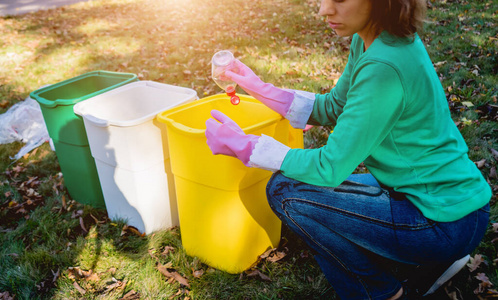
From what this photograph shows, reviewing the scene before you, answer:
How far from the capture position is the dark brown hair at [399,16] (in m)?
1.34

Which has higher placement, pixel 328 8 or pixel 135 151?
pixel 328 8

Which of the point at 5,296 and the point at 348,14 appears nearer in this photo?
the point at 348,14

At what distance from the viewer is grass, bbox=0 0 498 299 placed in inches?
85.4

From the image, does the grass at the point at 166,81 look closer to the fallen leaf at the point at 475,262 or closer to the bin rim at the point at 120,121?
the fallen leaf at the point at 475,262

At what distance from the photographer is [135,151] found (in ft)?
7.29

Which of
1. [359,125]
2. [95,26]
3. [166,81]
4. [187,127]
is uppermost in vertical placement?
[359,125]

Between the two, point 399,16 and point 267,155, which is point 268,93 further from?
point 399,16

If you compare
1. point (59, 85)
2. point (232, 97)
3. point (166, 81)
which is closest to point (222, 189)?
point (232, 97)

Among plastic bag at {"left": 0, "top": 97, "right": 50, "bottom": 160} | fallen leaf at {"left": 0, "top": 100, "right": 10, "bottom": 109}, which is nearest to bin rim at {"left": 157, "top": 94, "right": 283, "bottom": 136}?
plastic bag at {"left": 0, "top": 97, "right": 50, "bottom": 160}

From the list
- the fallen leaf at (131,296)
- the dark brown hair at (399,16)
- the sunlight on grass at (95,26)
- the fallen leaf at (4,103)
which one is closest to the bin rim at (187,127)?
the dark brown hair at (399,16)

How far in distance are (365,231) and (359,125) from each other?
0.50 m

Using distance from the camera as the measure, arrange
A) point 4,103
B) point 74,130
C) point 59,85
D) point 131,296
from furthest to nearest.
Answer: point 4,103
point 59,85
point 74,130
point 131,296

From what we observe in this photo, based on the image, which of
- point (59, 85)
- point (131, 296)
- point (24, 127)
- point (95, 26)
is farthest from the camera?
point (95, 26)

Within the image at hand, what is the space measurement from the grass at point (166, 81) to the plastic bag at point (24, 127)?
0.10 metres
